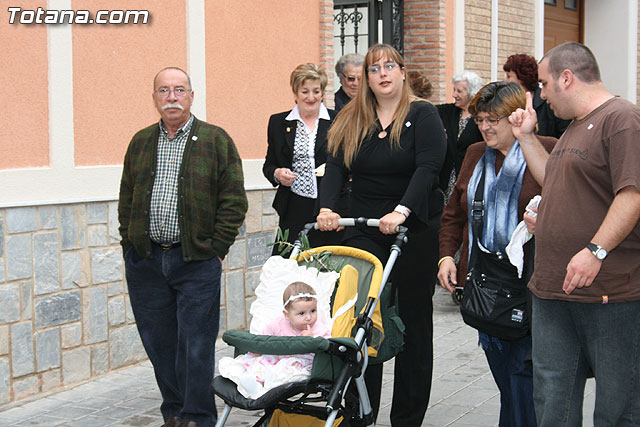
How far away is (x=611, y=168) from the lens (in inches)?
149

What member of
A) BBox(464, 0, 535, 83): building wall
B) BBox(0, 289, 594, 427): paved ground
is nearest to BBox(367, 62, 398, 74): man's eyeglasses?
BBox(0, 289, 594, 427): paved ground

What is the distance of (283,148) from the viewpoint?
23.3 feet

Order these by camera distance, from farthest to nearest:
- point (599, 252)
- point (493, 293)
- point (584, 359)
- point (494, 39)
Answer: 1. point (494, 39)
2. point (493, 293)
3. point (584, 359)
4. point (599, 252)

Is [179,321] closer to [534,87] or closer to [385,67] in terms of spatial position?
[385,67]

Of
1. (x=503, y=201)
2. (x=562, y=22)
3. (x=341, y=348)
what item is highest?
(x=562, y=22)

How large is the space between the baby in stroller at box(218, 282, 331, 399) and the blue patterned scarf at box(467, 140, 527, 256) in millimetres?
908

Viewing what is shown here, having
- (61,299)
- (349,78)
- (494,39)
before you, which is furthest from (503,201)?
(494,39)

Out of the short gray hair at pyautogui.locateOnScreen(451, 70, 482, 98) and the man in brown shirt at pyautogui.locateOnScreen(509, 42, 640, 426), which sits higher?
the short gray hair at pyautogui.locateOnScreen(451, 70, 482, 98)

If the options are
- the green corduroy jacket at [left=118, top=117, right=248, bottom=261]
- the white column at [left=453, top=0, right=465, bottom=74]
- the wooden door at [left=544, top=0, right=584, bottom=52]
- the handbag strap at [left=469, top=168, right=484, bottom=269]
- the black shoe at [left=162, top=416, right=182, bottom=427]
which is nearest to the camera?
the handbag strap at [left=469, top=168, right=484, bottom=269]

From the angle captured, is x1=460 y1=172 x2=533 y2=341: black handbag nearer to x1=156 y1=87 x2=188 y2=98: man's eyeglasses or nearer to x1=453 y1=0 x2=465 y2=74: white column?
x1=156 y1=87 x2=188 y2=98: man's eyeglasses

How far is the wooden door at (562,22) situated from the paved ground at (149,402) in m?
8.78

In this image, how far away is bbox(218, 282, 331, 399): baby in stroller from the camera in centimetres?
412

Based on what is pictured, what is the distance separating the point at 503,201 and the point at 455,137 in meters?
3.95

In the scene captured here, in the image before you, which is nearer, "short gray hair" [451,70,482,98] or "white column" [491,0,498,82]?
"short gray hair" [451,70,482,98]
